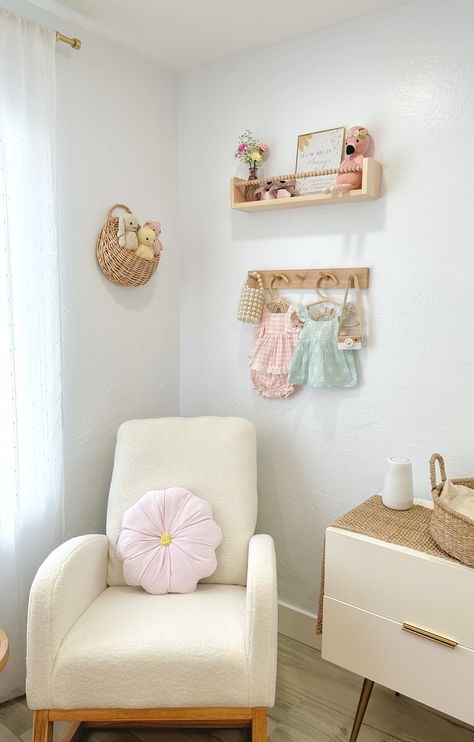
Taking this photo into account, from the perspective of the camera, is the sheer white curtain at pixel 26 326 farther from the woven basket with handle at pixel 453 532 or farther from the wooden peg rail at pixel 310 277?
the woven basket with handle at pixel 453 532

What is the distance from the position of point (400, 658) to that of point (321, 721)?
48cm

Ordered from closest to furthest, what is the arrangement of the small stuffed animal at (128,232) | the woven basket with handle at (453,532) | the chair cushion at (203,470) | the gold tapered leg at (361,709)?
1. the woven basket with handle at (453,532)
2. the gold tapered leg at (361,709)
3. the chair cushion at (203,470)
4. the small stuffed animal at (128,232)

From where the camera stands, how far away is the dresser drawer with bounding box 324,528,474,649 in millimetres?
1493

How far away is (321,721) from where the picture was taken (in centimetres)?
188

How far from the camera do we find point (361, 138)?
1926 millimetres

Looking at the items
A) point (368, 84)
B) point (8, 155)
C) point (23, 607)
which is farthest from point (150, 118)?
point (23, 607)

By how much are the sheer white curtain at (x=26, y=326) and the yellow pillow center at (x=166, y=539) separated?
0.42 meters

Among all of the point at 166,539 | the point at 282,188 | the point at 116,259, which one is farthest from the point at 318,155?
the point at 166,539

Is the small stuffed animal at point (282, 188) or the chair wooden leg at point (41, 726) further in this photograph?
the small stuffed animal at point (282, 188)

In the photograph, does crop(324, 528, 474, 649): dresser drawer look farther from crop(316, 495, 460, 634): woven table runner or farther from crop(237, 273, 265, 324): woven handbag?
crop(237, 273, 265, 324): woven handbag

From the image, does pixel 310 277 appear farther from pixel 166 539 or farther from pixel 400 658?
pixel 400 658

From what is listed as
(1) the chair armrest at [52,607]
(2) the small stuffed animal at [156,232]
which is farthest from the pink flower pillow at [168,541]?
(2) the small stuffed animal at [156,232]

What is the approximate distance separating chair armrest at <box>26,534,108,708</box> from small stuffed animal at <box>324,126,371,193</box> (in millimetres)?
1492

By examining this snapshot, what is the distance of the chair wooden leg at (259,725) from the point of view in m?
1.56
